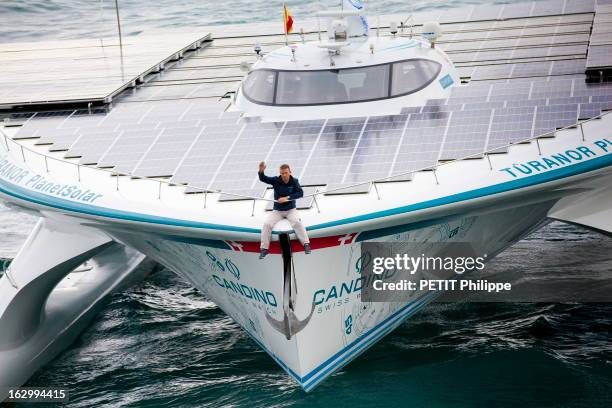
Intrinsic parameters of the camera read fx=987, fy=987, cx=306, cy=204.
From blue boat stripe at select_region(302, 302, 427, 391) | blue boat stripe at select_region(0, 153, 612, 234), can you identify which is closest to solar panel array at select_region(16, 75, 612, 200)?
blue boat stripe at select_region(0, 153, 612, 234)

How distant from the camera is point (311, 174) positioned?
12648 mm

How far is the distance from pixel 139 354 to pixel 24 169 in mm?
3449

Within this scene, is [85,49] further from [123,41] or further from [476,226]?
[476,226]

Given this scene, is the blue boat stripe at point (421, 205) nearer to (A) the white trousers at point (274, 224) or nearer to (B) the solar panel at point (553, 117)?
(A) the white trousers at point (274, 224)

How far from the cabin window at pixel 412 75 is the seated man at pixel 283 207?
13.2 feet

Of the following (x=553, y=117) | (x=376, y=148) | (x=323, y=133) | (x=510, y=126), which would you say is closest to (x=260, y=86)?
(x=323, y=133)

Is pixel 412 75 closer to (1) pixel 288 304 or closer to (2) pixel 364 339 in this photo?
(2) pixel 364 339

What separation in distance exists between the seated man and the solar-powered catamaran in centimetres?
13

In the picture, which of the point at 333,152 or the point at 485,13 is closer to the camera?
the point at 333,152

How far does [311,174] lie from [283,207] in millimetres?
1409

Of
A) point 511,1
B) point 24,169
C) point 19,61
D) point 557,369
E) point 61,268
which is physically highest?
point 511,1

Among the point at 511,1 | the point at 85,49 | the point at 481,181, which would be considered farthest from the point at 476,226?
the point at 511,1

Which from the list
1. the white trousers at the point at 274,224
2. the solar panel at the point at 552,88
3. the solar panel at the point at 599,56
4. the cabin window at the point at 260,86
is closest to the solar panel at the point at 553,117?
the solar panel at the point at 552,88

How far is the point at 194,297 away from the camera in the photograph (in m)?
17.7
